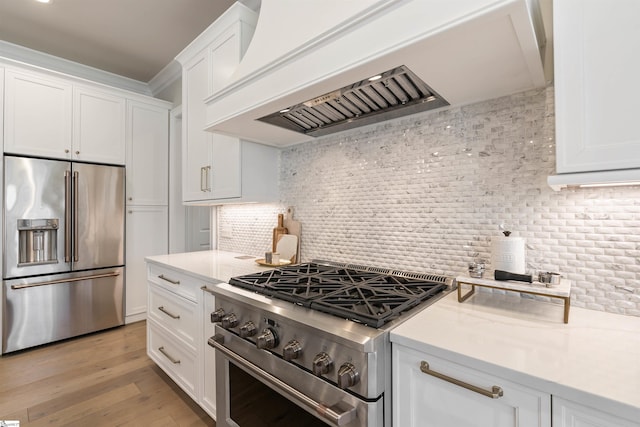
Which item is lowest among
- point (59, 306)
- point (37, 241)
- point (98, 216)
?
point (59, 306)

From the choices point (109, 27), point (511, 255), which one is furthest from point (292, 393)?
point (109, 27)

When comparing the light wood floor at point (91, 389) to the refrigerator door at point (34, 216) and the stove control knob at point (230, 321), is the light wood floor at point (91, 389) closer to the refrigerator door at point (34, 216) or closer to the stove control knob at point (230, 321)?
the refrigerator door at point (34, 216)

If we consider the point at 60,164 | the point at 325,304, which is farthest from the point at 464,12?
the point at 60,164

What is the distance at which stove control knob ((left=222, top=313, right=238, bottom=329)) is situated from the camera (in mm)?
1289

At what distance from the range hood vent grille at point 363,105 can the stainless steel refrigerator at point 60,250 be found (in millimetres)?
2382

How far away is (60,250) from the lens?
2754mm

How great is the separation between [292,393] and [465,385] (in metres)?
0.59

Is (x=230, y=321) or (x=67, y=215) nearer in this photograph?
(x=230, y=321)

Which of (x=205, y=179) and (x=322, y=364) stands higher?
(x=205, y=179)

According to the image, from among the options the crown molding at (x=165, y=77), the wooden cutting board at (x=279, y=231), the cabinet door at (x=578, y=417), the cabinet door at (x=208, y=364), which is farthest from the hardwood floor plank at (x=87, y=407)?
the crown molding at (x=165, y=77)

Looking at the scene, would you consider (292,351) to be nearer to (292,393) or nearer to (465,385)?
(292,393)

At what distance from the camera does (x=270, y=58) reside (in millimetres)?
1320

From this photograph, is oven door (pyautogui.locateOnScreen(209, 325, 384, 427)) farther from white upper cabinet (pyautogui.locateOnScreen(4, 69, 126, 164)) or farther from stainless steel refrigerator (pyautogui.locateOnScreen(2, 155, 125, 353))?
white upper cabinet (pyautogui.locateOnScreen(4, 69, 126, 164))

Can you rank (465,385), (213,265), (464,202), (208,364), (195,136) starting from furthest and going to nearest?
(195,136)
(213,265)
(208,364)
(464,202)
(465,385)
